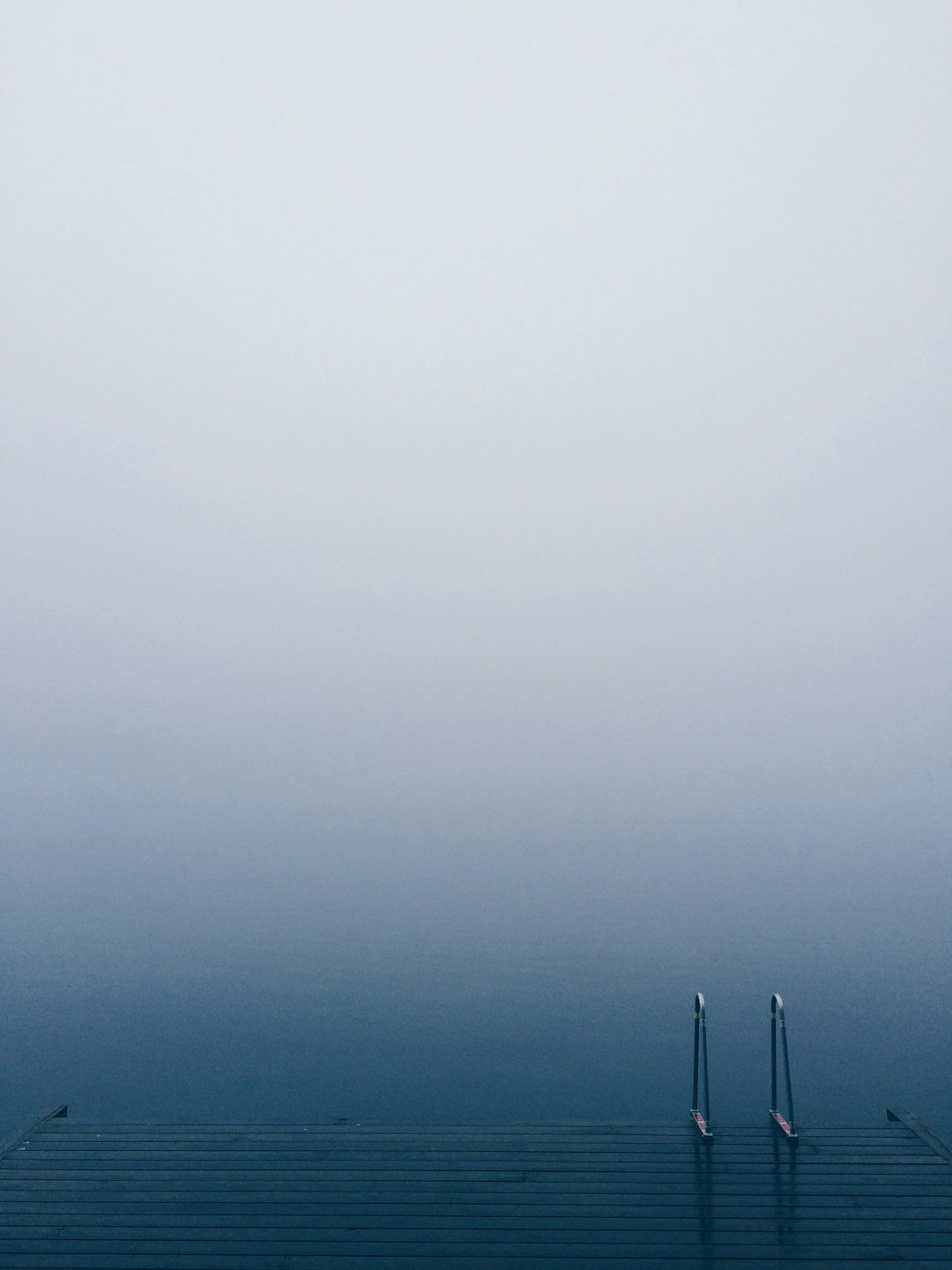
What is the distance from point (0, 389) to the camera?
6.34m

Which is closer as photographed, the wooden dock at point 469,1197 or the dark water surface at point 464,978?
the wooden dock at point 469,1197

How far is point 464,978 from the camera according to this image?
504 cm

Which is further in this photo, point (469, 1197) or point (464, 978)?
point (464, 978)

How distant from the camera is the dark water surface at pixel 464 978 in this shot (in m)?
4.16

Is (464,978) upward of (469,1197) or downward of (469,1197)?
upward

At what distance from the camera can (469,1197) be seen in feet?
8.49

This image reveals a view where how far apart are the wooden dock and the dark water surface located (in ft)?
2.99

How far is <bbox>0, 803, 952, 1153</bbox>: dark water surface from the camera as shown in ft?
13.6

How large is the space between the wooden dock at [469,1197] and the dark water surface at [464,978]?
2.99 feet

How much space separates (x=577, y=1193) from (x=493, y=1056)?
1853 millimetres

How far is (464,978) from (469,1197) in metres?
2.47

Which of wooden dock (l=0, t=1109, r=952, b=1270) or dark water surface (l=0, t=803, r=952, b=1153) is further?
dark water surface (l=0, t=803, r=952, b=1153)

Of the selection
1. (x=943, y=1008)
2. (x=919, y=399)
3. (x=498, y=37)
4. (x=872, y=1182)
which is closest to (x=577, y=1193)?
(x=872, y=1182)

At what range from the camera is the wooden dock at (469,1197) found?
2312mm
